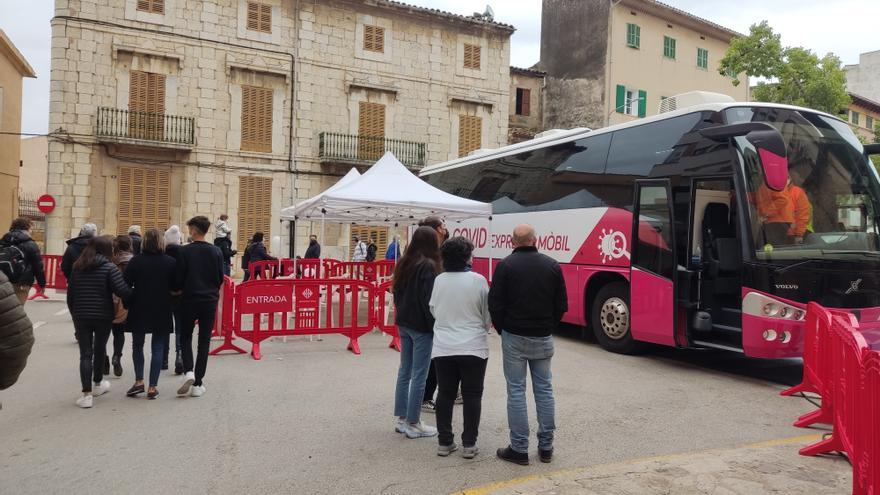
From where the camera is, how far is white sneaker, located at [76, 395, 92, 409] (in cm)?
587

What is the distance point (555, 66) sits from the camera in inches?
1264

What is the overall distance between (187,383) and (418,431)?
8.80 feet

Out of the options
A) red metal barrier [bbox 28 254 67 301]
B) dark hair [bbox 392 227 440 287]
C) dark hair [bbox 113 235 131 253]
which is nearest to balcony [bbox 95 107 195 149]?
red metal barrier [bbox 28 254 67 301]

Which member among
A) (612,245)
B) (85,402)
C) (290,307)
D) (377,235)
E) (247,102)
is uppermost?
(247,102)

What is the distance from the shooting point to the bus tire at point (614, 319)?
888 centimetres

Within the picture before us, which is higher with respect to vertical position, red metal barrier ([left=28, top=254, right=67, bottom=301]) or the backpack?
the backpack

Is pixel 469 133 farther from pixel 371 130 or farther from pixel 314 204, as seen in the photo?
pixel 314 204

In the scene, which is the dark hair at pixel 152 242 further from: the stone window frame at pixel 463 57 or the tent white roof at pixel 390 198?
the stone window frame at pixel 463 57

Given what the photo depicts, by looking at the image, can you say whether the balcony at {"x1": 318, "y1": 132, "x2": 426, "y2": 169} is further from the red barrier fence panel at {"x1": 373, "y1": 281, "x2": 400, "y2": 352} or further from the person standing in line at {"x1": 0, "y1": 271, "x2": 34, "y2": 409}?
the person standing in line at {"x1": 0, "y1": 271, "x2": 34, "y2": 409}

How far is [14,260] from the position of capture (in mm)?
7629

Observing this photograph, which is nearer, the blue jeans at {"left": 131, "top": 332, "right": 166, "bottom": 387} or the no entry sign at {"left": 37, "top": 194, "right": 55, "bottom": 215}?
the blue jeans at {"left": 131, "top": 332, "right": 166, "bottom": 387}

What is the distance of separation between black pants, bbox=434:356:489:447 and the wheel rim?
16.0ft

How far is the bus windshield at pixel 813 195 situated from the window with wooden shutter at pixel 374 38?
18833mm

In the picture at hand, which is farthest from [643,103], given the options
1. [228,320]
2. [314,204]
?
[228,320]
